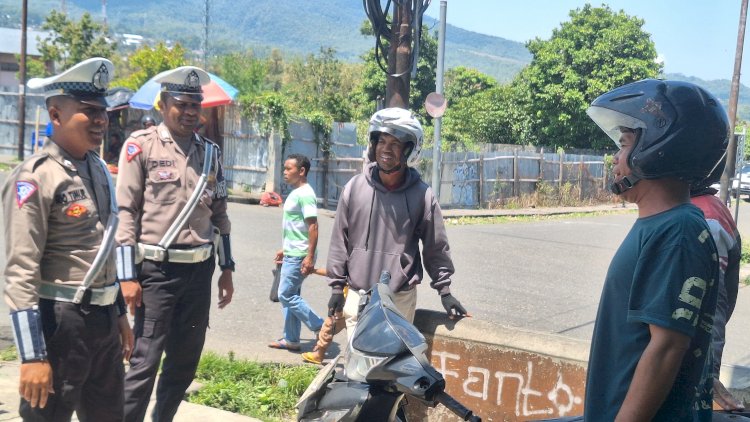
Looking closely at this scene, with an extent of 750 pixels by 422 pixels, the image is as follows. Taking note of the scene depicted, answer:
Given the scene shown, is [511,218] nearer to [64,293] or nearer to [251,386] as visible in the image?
[251,386]

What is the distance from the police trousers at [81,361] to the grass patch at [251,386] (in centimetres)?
178

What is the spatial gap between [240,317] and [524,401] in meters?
4.42

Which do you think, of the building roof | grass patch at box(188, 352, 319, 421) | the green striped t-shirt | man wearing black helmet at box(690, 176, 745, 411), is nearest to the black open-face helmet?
man wearing black helmet at box(690, 176, 745, 411)

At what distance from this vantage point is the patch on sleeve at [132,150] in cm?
446

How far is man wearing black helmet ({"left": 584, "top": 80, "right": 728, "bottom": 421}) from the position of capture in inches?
86.1

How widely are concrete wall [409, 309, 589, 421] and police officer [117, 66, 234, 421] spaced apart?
1.43 metres

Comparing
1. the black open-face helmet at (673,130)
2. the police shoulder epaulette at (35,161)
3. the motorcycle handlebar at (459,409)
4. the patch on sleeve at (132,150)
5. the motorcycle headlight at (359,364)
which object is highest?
the black open-face helmet at (673,130)

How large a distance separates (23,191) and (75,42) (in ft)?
129

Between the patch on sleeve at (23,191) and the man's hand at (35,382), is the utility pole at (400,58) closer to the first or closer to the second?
the patch on sleeve at (23,191)

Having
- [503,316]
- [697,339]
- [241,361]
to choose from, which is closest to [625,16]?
[503,316]

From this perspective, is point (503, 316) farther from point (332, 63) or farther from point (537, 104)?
point (332, 63)

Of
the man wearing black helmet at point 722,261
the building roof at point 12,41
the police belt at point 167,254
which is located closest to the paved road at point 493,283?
the police belt at point 167,254

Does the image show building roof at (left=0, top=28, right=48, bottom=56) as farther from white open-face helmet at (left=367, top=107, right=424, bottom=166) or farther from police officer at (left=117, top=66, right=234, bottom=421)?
white open-face helmet at (left=367, top=107, right=424, bottom=166)

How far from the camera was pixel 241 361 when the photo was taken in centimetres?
645
